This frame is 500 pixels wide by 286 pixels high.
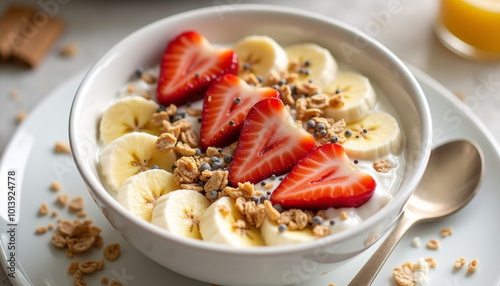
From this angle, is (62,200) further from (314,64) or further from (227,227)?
(314,64)

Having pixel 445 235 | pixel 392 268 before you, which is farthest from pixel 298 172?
pixel 445 235

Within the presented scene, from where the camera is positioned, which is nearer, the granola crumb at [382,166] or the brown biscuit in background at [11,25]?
the granola crumb at [382,166]

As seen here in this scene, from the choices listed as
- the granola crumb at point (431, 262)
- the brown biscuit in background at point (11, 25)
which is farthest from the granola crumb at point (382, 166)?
the brown biscuit in background at point (11, 25)

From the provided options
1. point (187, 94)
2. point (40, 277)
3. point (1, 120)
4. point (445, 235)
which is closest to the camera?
point (40, 277)

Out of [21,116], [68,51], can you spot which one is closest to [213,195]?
[21,116]

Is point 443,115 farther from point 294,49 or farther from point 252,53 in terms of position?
point 252,53

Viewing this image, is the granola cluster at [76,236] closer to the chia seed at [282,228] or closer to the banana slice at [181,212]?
the banana slice at [181,212]

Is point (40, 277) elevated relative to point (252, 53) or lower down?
lower down
